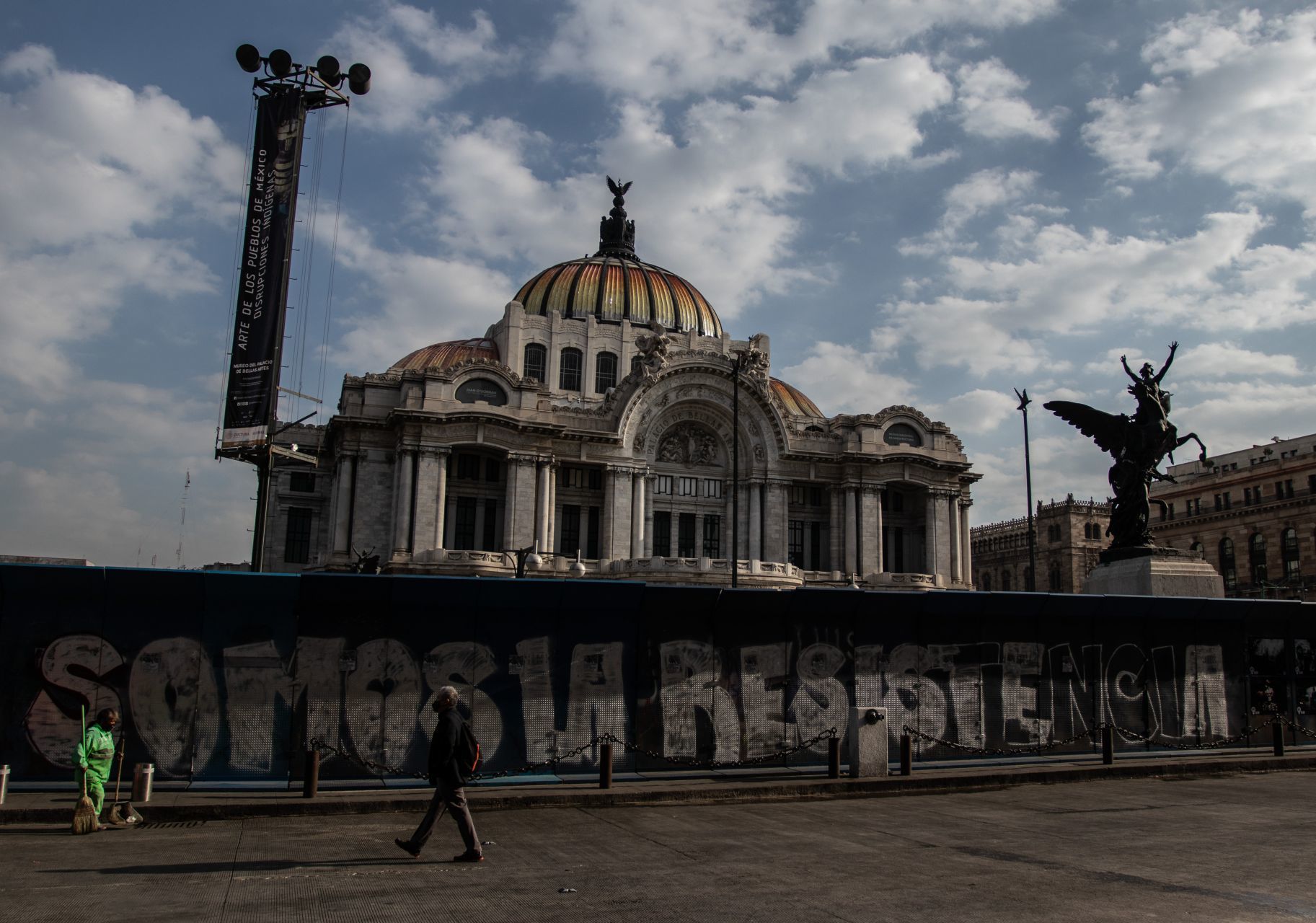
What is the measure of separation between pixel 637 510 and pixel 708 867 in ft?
164

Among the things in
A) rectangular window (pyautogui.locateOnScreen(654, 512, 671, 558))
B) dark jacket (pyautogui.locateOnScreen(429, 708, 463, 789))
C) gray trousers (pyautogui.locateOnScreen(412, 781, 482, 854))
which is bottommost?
gray trousers (pyautogui.locateOnScreen(412, 781, 482, 854))

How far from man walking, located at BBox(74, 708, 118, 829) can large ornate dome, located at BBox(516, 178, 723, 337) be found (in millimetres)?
58660

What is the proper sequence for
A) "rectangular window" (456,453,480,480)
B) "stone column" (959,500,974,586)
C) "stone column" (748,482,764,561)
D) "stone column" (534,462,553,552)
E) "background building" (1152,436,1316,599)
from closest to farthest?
"stone column" (534,462,553,552) → "rectangular window" (456,453,480,480) → "stone column" (748,482,764,561) → "stone column" (959,500,974,586) → "background building" (1152,436,1316,599)

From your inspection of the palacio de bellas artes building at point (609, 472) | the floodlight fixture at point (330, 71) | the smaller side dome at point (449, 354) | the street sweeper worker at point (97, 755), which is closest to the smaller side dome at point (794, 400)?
the palacio de bellas artes building at point (609, 472)

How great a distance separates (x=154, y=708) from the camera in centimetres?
1731

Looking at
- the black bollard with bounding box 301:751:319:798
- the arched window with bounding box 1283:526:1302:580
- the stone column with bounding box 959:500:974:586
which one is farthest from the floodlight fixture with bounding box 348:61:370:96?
the arched window with bounding box 1283:526:1302:580

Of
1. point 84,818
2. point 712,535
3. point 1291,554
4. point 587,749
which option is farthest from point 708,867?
point 1291,554

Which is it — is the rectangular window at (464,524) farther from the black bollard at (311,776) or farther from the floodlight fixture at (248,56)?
the black bollard at (311,776)

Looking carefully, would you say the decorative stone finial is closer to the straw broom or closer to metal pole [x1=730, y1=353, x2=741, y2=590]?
metal pole [x1=730, y1=353, x2=741, y2=590]

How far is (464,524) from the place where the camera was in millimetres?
60375

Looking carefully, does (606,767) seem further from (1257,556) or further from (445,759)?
(1257,556)

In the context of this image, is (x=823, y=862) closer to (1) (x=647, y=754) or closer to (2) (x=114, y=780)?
(1) (x=647, y=754)

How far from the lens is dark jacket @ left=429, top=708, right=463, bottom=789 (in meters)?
12.1

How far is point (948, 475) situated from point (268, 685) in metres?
56.4
